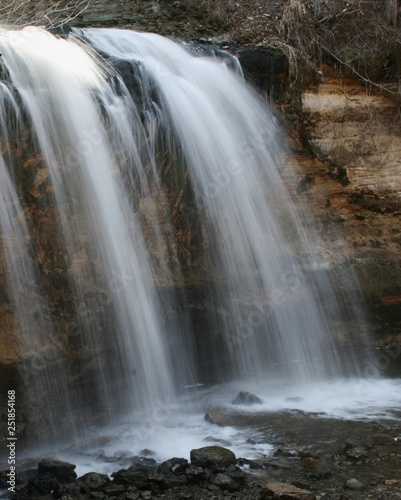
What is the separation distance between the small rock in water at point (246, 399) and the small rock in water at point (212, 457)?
5.05ft

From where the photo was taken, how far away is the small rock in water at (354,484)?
4930 mm

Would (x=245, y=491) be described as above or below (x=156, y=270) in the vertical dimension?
below

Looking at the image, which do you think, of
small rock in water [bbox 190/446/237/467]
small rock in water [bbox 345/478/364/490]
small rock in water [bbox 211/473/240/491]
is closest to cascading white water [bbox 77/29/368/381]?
small rock in water [bbox 190/446/237/467]

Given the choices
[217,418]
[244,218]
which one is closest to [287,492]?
[217,418]

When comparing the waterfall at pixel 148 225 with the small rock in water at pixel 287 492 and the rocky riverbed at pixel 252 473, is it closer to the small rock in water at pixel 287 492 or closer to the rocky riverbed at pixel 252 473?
the rocky riverbed at pixel 252 473

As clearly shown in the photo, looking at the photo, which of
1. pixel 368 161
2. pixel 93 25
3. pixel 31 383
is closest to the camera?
pixel 31 383

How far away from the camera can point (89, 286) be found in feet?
21.5

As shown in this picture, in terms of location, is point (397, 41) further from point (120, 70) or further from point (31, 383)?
point (31, 383)

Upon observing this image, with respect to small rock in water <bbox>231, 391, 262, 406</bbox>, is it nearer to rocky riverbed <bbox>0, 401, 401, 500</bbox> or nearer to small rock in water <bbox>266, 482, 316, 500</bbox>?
rocky riverbed <bbox>0, 401, 401, 500</bbox>

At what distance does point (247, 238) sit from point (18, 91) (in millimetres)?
2927

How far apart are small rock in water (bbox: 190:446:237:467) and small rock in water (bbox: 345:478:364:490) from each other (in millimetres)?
896

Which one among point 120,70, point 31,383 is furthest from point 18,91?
point 31,383

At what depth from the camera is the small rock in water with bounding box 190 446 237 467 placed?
529 cm

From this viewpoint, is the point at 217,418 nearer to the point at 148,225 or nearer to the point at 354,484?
the point at 354,484
